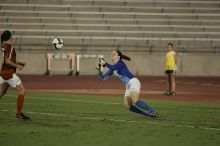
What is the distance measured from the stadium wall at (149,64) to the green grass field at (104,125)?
16218 mm

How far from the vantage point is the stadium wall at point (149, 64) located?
3631 centimetres

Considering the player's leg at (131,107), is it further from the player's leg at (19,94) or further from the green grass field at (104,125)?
the player's leg at (19,94)

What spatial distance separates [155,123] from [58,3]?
2750 cm

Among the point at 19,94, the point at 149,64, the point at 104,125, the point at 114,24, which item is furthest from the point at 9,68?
the point at 114,24

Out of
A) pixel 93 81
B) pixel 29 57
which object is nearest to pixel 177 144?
pixel 93 81

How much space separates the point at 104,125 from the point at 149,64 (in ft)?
78.5

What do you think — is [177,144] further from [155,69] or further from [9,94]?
[155,69]

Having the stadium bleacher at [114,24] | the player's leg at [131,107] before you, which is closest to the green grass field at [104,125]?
the player's leg at [131,107]

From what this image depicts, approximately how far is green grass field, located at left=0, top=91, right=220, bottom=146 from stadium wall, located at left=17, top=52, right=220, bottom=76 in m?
16.2

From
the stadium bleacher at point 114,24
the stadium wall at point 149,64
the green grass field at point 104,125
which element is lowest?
the green grass field at point 104,125

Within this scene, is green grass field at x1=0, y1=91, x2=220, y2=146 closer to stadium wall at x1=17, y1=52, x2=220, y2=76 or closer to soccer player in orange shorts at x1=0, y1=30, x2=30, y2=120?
soccer player in orange shorts at x1=0, y1=30, x2=30, y2=120

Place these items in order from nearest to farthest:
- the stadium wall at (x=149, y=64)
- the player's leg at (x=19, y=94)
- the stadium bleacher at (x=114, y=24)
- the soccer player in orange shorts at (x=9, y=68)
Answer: the soccer player in orange shorts at (x=9, y=68) → the player's leg at (x=19, y=94) → the stadium wall at (x=149, y=64) → the stadium bleacher at (x=114, y=24)

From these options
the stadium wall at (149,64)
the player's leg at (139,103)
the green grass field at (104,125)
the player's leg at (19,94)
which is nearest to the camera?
the green grass field at (104,125)

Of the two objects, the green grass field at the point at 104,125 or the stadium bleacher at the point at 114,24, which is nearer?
the green grass field at the point at 104,125
